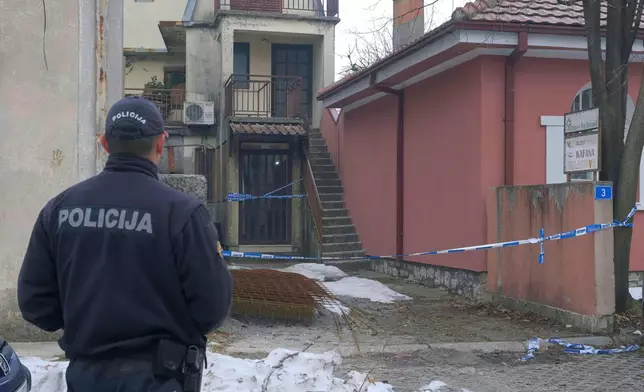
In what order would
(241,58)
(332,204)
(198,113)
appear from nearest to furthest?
(332,204)
(198,113)
(241,58)

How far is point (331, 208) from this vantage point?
15984mm

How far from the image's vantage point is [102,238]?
2539 millimetres

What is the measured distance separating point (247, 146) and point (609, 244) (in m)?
10.7

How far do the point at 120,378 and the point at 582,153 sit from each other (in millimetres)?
6735

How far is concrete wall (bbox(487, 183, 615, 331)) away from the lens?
7.56 metres

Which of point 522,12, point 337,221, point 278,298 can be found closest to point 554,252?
point 278,298

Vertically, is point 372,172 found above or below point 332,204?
above

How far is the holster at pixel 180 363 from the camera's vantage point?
2.50m

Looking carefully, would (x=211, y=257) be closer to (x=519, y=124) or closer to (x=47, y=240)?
(x=47, y=240)

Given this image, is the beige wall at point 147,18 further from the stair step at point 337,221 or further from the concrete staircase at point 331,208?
the stair step at point 337,221

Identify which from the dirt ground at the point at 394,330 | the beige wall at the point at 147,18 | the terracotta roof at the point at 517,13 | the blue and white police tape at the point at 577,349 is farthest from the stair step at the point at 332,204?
the beige wall at the point at 147,18

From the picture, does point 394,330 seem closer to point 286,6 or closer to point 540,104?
point 540,104

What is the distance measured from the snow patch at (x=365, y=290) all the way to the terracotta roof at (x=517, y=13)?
381cm

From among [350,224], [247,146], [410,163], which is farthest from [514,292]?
[247,146]
